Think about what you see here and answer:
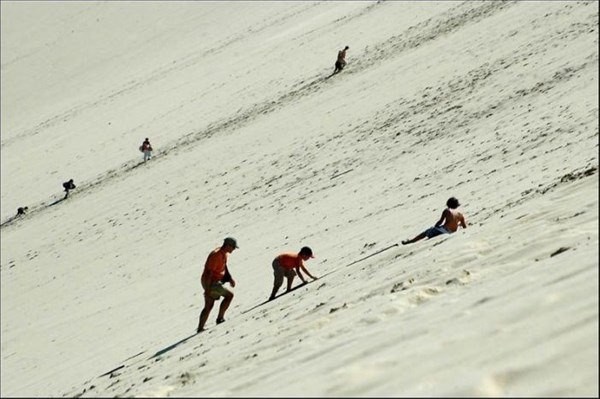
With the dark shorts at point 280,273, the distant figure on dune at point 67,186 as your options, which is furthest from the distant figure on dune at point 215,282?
the distant figure on dune at point 67,186

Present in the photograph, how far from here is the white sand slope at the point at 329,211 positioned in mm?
4234

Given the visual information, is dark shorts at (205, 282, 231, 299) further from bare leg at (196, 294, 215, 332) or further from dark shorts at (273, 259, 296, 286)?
dark shorts at (273, 259, 296, 286)

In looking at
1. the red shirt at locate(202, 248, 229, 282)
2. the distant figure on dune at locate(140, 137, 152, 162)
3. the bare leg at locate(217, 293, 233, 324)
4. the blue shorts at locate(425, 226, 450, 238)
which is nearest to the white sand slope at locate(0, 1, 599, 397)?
the bare leg at locate(217, 293, 233, 324)

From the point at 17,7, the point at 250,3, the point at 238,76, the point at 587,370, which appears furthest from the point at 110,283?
the point at 17,7

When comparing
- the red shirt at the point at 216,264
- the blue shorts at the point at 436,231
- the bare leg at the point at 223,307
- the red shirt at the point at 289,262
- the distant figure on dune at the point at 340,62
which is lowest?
the blue shorts at the point at 436,231

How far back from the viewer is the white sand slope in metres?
4.23

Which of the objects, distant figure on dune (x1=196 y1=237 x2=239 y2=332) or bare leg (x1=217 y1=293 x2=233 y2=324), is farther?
bare leg (x1=217 y1=293 x2=233 y2=324)

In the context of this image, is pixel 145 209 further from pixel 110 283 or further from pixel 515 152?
pixel 515 152

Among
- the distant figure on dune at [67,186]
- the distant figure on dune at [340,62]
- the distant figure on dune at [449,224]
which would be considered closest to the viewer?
the distant figure on dune at [449,224]

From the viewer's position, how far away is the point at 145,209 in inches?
723

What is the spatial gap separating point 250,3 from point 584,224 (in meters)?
38.9

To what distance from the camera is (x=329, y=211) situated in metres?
13.3

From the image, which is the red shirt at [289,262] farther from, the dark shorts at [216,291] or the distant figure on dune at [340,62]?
the distant figure on dune at [340,62]

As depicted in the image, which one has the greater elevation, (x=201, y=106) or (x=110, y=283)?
(x=201, y=106)
